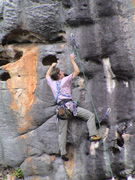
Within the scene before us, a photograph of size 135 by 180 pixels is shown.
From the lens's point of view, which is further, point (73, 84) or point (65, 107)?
point (73, 84)

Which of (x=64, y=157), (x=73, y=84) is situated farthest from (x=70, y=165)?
(x=73, y=84)

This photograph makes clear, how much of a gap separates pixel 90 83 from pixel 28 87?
4.92 ft

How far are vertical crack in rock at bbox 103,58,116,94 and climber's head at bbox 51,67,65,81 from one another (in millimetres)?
997

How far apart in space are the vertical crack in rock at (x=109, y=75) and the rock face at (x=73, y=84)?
0.02 meters

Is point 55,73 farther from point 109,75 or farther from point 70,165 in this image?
point 70,165

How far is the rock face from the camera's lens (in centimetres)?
639

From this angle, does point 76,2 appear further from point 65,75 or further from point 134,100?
point 134,100

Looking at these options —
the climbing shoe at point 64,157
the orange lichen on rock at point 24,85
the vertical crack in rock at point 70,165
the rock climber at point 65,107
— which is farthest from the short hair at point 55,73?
the climbing shoe at point 64,157

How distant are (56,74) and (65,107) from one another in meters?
0.91

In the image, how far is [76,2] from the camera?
21.8 ft

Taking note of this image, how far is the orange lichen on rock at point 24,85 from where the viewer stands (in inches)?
275

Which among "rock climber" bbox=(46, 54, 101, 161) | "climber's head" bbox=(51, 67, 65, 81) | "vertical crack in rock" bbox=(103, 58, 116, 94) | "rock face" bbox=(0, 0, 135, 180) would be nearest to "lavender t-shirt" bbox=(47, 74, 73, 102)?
"rock climber" bbox=(46, 54, 101, 161)

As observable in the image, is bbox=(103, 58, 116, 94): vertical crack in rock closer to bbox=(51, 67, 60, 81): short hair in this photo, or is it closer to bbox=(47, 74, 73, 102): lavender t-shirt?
bbox=(47, 74, 73, 102): lavender t-shirt

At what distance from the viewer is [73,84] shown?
6.77 metres
